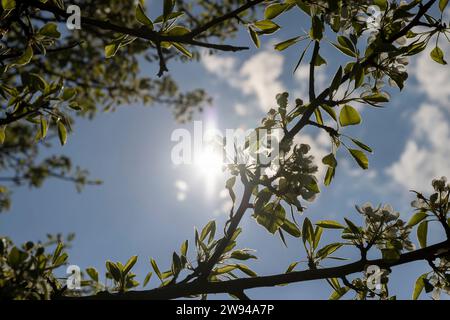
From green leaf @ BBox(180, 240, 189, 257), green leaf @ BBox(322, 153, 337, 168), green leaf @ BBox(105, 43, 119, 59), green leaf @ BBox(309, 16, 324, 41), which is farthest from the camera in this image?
green leaf @ BBox(180, 240, 189, 257)

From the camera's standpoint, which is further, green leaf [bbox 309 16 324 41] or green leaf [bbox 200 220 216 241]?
green leaf [bbox 200 220 216 241]

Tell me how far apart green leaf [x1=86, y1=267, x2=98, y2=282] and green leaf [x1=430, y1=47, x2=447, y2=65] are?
92.3 inches

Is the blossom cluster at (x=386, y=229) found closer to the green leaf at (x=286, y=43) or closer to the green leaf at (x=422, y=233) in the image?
the green leaf at (x=422, y=233)

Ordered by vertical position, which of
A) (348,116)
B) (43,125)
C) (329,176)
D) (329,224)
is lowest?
(329,224)

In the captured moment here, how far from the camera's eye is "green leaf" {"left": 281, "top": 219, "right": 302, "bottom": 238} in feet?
7.70

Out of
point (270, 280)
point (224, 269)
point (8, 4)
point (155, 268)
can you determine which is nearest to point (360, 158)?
point (270, 280)

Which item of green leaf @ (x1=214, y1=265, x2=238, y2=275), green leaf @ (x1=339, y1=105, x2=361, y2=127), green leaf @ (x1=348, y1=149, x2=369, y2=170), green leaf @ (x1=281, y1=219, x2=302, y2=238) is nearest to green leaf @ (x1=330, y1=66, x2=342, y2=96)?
green leaf @ (x1=339, y1=105, x2=361, y2=127)

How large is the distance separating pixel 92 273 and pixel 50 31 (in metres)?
1.43

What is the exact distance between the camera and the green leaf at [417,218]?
2.26m

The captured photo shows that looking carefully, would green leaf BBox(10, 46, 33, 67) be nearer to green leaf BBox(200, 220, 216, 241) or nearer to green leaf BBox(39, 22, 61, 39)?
green leaf BBox(39, 22, 61, 39)

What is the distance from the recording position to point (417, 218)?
229 cm

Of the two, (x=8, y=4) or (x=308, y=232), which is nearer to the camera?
(x=8, y=4)

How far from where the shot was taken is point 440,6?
228 centimetres

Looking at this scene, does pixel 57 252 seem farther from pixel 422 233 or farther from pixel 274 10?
pixel 422 233
